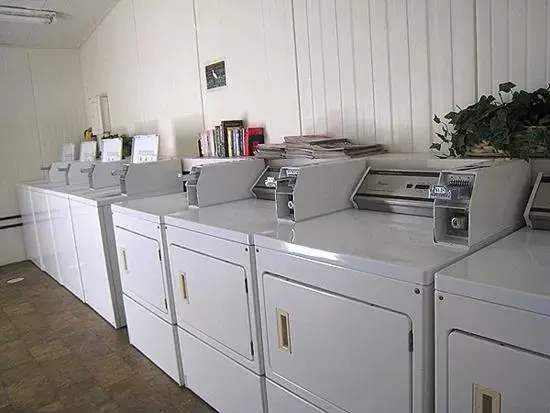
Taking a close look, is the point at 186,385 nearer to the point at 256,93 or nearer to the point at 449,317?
the point at 449,317

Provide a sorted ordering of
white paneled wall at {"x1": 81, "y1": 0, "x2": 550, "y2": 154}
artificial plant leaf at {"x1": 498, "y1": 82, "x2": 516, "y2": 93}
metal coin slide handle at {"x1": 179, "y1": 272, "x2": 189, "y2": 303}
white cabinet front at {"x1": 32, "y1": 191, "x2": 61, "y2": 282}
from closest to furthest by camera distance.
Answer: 1. artificial plant leaf at {"x1": 498, "y1": 82, "x2": 516, "y2": 93}
2. white paneled wall at {"x1": 81, "y1": 0, "x2": 550, "y2": 154}
3. metal coin slide handle at {"x1": 179, "y1": 272, "x2": 189, "y2": 303}
4. white cabinet front at {"x1": 32, "y1": 191, "x2": 61, "y2": 282}

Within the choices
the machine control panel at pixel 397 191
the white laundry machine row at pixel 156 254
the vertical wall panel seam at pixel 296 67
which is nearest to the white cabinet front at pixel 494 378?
the machine control panel at pixel 397 191

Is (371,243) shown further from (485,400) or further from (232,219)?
(232,219)

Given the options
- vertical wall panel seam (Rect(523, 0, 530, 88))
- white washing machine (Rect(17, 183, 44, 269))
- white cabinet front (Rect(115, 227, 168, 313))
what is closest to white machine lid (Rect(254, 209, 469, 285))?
vertical wall panel seam (Rect(523, 0, 530, 88))

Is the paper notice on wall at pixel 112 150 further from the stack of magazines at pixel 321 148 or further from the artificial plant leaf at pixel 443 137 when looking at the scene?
the artificial plant leaf at pixel 443 137

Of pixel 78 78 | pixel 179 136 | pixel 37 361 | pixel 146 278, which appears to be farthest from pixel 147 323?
pixel 78 78

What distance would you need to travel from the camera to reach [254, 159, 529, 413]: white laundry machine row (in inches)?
50.5

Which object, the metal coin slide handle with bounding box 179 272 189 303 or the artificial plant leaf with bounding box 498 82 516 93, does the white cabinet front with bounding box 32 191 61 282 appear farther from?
the artificial plant leaf with bounding box 498 82 516 93

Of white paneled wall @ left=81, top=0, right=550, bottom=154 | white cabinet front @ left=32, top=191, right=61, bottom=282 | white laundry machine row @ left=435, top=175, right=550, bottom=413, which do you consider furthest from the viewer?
white cabinet front @ left=32, top=191, right=61, bottom=282

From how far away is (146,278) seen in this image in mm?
2596

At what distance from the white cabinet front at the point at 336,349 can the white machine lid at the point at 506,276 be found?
20cm

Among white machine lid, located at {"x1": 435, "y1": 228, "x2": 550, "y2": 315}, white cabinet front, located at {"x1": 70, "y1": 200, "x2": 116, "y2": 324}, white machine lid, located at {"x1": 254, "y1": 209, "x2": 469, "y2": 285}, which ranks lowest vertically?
white cabinet front, located at {"x1": 70, "y1": 200, "x2": 116, "y2": 324}

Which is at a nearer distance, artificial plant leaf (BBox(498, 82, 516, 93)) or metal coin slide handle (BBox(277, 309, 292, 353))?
metal coin slide handle (BBox(277, 309, 292, 353))

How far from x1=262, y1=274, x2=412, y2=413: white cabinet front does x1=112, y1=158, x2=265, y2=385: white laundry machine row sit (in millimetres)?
840
